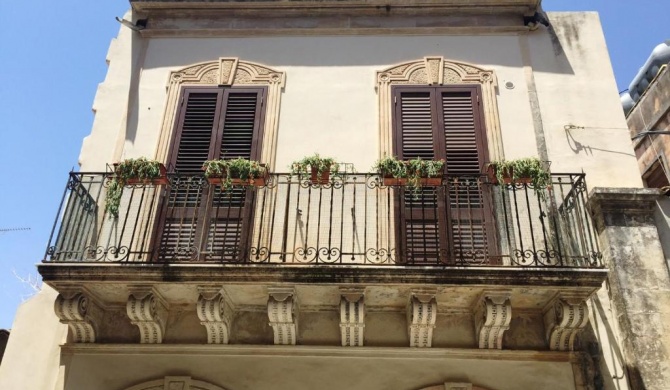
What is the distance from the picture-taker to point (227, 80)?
28.5 ft

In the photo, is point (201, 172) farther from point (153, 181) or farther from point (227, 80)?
point (227, 80)

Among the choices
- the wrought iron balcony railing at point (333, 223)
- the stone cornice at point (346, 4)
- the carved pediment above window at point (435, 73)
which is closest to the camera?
the wrought iron balcony railing at point (333, 223)

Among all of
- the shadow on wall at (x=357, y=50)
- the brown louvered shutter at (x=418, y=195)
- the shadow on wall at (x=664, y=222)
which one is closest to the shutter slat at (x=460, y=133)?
the brown louvered shutter at (x=418, y=195)

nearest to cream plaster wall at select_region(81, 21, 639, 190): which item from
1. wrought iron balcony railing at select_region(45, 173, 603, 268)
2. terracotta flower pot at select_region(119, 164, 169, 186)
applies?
wrought iron balcony railing at select_region(45, 173, 603, 268)

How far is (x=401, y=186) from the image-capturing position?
23.1 ft

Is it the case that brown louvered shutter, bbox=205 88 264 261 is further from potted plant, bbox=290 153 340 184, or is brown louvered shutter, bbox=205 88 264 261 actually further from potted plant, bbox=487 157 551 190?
potted plant, bbox=487 157 551 190

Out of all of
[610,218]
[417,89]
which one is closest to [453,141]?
[417,89]

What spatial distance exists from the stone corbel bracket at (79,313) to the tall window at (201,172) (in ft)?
3.04

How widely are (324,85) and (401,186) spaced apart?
2.30 metres

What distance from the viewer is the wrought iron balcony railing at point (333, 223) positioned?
22.0ft

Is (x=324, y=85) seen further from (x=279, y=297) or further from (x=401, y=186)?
(x=279, y=297)

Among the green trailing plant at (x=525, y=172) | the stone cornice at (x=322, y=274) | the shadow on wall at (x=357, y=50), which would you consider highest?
the shadow on wall at (x=357, y=50)

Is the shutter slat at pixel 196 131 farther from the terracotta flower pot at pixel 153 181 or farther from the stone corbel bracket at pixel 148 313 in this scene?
the stone corbel bracket at pixel 148 313

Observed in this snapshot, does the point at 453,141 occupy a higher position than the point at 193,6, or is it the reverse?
the point at 193,6
